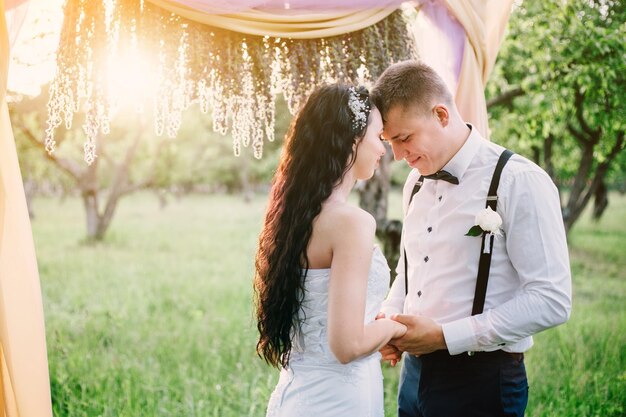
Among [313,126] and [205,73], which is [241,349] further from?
[313,126]

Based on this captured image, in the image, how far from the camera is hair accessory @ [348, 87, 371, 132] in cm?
216

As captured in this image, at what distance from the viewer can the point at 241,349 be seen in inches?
227

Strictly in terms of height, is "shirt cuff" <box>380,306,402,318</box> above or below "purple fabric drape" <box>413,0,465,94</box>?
below

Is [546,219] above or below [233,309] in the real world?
above

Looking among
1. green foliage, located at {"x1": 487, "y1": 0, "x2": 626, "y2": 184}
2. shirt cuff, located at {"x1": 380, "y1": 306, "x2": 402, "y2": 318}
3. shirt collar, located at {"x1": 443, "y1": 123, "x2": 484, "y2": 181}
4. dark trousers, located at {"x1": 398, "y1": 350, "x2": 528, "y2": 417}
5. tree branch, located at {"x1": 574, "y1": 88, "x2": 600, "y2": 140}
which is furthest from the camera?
tree branch, located at {"x1": 574, "y1": 88, "x2": 600, "y2": 140}

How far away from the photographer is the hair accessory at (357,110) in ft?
7.09

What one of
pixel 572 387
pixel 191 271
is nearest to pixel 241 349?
pixel 572 387

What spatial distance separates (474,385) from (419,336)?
0.94 ft

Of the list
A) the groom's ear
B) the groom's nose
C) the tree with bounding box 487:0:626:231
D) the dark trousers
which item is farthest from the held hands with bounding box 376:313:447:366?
the tree with bounding box 487:0:626:231

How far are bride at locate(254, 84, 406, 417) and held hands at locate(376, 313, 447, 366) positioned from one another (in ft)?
0.13

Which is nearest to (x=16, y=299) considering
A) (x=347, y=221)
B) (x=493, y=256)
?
(x=347, y=221)

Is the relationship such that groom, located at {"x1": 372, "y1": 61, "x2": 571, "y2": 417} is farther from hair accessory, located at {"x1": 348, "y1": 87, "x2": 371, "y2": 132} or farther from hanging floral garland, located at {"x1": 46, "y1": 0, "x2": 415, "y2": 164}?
hanging floral garland, located at {"x1": 46, "y1": 0, "x2": 415, "y2": 164}

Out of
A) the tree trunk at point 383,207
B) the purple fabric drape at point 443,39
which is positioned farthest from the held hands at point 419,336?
the tree trunk at point 383,207

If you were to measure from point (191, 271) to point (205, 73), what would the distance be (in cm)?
797
